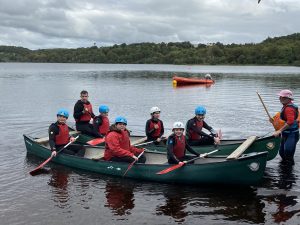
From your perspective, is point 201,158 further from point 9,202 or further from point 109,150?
point 9,202

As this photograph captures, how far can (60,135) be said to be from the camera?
14125mm

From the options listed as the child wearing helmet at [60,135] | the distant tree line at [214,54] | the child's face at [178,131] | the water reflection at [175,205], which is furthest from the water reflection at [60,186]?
the distant tree line at [214,54]

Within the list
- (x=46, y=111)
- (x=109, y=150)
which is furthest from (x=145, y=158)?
(x=46, y=111)

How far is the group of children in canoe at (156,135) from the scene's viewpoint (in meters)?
12.2

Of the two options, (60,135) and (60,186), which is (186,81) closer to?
(60,135)

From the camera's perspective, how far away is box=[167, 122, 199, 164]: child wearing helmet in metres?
11.7

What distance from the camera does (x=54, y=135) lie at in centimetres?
1395

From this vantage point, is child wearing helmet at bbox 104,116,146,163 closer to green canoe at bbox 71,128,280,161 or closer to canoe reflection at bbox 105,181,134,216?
canoe reflection at bbox 105,181,134,216

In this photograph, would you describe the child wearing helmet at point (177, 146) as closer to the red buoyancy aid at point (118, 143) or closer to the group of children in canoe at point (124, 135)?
the group of children in canoe at point (124, 135)

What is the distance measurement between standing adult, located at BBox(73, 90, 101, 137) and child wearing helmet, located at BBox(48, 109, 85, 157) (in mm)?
1930

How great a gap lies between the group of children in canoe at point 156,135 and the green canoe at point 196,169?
320 millimetres

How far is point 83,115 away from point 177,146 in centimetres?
596

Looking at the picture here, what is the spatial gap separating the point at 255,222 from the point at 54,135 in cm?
740

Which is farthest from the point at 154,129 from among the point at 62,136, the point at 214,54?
the point at 214,54
